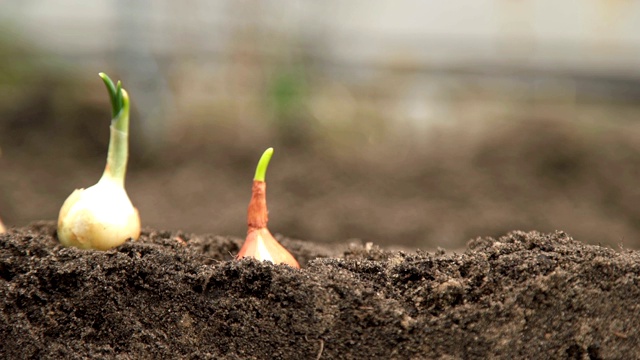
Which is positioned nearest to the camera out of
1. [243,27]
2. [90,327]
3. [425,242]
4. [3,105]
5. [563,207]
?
[90,327]

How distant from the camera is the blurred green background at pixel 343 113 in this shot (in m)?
3.96

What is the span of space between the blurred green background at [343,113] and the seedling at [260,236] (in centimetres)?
224

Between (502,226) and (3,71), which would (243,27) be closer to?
(3,71)

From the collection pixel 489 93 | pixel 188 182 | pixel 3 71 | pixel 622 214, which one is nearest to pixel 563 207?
pixel 622 214

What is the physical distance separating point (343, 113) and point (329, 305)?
403cm

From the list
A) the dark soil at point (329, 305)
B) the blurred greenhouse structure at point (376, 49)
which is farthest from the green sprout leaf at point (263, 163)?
the blurred greenhouse structure at point (376, 49)

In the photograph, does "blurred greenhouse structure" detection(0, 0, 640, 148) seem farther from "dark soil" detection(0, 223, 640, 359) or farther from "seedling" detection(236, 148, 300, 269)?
"dark soil" detection(0, 223, 640, 359)

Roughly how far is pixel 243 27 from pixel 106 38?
94 centimetres

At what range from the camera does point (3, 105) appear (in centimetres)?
471

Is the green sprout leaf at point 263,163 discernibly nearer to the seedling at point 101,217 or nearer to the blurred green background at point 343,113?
the seedling at point 101,217

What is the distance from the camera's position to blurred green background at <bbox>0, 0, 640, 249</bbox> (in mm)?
3955

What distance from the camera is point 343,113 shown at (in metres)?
5.12

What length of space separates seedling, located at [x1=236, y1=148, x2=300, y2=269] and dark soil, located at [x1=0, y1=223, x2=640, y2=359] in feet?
0.37

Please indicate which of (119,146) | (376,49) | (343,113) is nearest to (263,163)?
(119,146)
